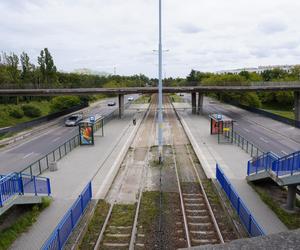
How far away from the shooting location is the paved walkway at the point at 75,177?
1103 cm

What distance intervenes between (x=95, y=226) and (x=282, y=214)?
26.8 feet

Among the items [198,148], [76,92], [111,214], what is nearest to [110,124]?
[76,92]

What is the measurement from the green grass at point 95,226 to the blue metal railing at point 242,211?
594cm

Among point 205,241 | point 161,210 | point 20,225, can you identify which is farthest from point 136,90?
point 205,241

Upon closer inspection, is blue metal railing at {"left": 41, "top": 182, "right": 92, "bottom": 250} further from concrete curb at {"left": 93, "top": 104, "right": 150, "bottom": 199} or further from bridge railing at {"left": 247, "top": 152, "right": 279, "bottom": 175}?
bridge railing at {"left": 247, "top": 152, "right": 279, "bottom": 175}

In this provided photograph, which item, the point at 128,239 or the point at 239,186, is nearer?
the point at 128,239

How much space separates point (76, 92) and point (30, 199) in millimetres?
36327

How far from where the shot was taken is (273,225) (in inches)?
449

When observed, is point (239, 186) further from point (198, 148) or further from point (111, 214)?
point (198, 148)

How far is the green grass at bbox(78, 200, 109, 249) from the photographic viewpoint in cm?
1049

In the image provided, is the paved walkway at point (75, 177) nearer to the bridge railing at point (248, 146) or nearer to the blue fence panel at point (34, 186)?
the blue fence panel at point (34, 186)

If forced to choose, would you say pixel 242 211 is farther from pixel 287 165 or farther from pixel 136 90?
pixel 136 90

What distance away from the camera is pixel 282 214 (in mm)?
12367

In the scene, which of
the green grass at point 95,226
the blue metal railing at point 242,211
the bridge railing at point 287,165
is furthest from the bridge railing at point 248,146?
the green grass at point 95,226
